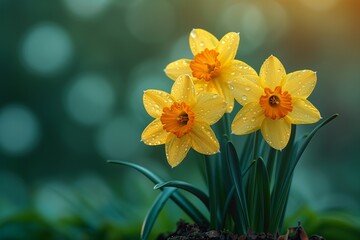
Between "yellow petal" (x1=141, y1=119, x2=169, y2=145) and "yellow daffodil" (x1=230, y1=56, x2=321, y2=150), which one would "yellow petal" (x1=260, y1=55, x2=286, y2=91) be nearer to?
"yellow daffodil" (x1=230, y1=56, x2=321, y2=150)

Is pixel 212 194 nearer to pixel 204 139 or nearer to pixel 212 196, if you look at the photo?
pixel 212 196

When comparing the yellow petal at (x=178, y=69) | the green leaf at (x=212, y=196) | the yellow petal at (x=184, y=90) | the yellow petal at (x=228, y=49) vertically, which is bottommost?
the green leaf at (x=212, y=196)

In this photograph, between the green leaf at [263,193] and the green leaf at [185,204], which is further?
the green leaf at [185,204]

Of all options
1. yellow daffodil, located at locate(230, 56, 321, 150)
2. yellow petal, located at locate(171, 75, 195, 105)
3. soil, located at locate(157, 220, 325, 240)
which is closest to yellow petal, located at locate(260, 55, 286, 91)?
yellow daffodil, located at locate(230, 56, 321, 150)

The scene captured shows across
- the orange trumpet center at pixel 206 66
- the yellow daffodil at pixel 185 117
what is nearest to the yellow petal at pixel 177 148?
the yellow daffodil at pixel 185 117

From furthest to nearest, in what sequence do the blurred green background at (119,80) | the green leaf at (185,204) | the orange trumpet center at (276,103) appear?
1. the blurred green background at (119,80)
2. the green leaf at (185,204)
3. the orange trumpet center at (276,103)

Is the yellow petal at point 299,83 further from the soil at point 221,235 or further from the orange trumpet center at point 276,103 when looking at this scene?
→ the soil at point 221,235
